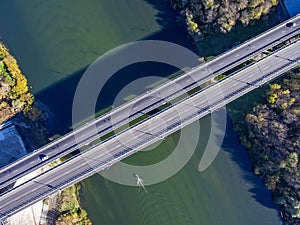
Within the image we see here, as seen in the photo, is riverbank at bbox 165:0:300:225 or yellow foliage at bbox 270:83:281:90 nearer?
riverbank at bbox 165:0:300:225

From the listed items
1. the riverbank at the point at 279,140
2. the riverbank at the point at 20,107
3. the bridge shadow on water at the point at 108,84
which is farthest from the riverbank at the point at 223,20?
the riverbank at the point at 20,107

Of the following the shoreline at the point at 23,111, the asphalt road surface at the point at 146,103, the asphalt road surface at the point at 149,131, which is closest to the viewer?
the asphalt road surface at the point at 149,131

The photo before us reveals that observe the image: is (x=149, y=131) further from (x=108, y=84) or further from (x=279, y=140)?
(x=279, y=140)

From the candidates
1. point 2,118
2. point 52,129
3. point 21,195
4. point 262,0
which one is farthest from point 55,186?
point 262,0

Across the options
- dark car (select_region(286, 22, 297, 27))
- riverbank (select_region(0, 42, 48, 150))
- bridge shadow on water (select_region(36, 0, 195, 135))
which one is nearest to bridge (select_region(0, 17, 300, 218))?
dark car (select_region(286, 22, 297, 27))

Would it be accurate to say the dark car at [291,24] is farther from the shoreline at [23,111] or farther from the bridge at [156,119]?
the shoreline at [23,111]

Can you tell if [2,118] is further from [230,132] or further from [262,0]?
[262,0]

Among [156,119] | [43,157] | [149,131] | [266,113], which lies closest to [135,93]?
[156,119]

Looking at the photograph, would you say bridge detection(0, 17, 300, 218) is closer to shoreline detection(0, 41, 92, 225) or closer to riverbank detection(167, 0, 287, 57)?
riverbank detection(167, 0, 287, 57)
